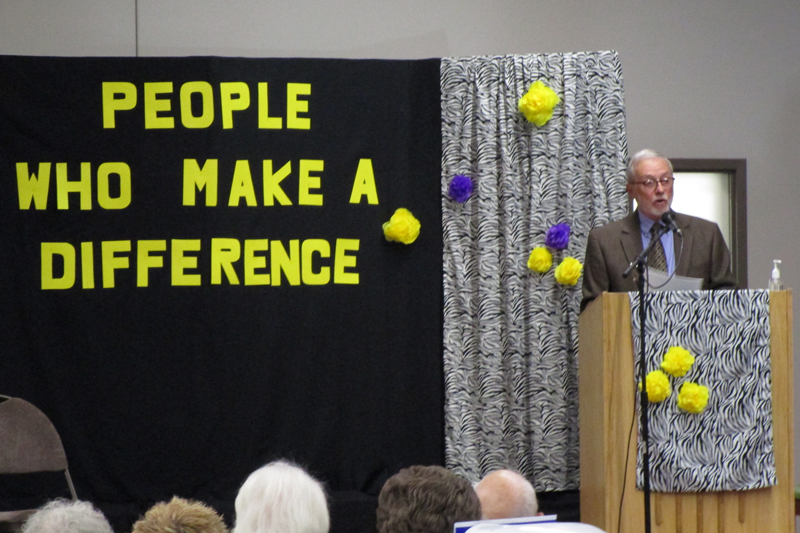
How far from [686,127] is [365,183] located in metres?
2.12

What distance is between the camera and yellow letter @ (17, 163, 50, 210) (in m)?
4.82

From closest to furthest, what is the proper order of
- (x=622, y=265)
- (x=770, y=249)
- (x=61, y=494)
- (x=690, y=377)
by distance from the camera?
(x=690, y=377), (x=622, y=265), (x=61, y=494), (x=770, y=249)

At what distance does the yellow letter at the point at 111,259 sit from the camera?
4.83 metres

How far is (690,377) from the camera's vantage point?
10.5 feet

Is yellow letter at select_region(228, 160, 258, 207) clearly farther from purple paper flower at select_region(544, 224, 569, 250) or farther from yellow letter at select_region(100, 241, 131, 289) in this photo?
purple paper flower at select_region(544, 224, 569, 250)

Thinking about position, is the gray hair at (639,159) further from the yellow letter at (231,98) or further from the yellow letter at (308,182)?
the yellow letter at (231,98)

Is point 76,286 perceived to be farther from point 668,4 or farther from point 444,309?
point 668,4

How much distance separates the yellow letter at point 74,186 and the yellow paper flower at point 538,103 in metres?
2.52

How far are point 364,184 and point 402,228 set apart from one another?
365 mm

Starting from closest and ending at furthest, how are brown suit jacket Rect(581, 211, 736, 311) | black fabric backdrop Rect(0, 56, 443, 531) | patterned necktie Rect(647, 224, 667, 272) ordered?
brown suit jacket Rect(581, 211, 736, 311), patterned necktie Rect(647, 224, 667, 272), black fabric backdrop Rect(0, 56, 443, 531)

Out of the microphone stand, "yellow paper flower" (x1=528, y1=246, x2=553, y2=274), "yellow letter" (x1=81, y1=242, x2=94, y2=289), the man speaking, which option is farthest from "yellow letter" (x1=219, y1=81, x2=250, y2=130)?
the microphone stand

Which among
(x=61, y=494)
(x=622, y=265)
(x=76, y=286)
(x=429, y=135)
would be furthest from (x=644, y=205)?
(x=61, y=494)

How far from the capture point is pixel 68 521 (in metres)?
2.10

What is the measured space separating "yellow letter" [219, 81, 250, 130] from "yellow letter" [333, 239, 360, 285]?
94 cm
